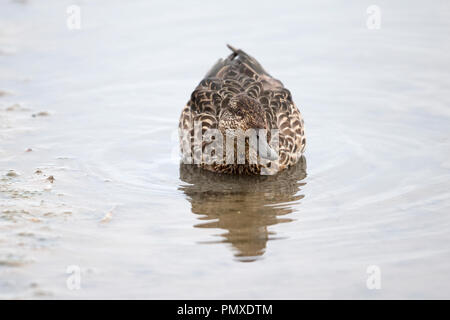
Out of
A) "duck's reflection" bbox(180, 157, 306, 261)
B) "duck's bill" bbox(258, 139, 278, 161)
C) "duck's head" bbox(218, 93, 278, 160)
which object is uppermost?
"duck's head" bbox(218, 93, 278, 160)

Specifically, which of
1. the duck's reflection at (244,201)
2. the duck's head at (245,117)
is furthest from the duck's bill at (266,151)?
the duck's reflection at (244,201)

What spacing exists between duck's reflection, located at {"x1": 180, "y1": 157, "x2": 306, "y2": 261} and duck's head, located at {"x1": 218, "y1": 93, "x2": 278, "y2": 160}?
466mm

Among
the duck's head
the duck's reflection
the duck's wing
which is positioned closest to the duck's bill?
the duck's head

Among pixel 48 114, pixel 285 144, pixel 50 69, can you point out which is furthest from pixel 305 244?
pixel 50 69

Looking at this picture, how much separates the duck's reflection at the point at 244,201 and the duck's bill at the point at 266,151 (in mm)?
391

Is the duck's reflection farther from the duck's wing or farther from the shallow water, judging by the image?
the duck's wing

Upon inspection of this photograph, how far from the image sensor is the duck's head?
767 cm

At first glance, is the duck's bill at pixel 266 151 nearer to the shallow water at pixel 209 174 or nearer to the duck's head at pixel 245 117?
the duck's head at pixel 245 117

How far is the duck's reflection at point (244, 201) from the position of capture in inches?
251

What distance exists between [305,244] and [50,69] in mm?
6145

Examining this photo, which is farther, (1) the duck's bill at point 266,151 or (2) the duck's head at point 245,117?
(2) the duck's head at point 245,117

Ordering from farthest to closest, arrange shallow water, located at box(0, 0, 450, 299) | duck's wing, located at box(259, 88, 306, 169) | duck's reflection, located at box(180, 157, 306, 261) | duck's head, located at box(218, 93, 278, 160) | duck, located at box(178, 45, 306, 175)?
duck's wing, located at box(259, 88, 306, 169), duck, located at box(178, 45, 306, 175), duck's head, located at box(218, 93, 278, 160), duck's reflection, located at box(180, 157, 306, 261), shallow water, located at box(0, 0, 450, 299)

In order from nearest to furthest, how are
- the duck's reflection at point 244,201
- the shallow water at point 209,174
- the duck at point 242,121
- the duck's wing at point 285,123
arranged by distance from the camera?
the shallow water at point 209,174, the duck's reflection at point 244,201, the duck at point 242,121, the duck's wing at point 285,123

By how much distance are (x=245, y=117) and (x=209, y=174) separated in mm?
896
